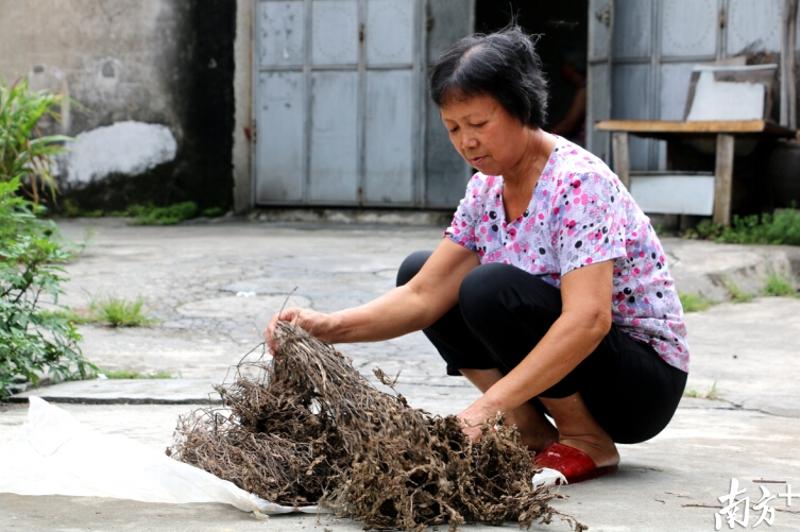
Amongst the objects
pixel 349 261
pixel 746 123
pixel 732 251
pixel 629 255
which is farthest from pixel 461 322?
pixel 746 123

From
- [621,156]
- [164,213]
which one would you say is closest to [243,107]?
[164,213]

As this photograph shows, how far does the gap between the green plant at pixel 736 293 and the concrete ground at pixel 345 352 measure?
24 millimetres

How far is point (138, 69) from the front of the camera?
953 centimetres

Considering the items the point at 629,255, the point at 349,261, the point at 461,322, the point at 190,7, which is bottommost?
the point at 349,261

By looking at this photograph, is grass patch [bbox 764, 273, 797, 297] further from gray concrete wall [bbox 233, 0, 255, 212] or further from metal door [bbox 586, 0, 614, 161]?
gray concrete wall [bbox 233, 0, 255, 212]

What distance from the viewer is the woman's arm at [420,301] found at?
2789mm

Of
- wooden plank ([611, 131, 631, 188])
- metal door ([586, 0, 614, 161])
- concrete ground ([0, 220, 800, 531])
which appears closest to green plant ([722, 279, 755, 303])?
concrete ground ([0, 220, 800, 531])

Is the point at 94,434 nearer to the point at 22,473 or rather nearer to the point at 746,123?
A: the point at 22,473

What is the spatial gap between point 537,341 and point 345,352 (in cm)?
209

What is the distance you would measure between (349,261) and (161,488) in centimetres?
441

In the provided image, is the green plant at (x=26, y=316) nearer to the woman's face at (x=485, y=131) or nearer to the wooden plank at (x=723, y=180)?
the woman's face at (x=485, y=131)

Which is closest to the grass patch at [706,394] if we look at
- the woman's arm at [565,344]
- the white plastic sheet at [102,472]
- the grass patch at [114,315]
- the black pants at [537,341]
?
the black pants at [537,341]

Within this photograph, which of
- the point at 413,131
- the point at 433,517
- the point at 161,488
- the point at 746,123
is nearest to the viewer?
the point at 433,517

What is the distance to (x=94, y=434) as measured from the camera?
2.53 m
